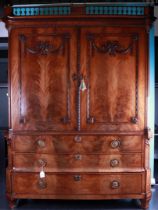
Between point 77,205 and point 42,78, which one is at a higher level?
Result: point 42,78

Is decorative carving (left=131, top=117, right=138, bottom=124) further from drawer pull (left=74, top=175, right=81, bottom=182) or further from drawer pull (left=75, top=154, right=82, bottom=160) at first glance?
drawer pull (left=74, top=175, right=81, bottom=182)

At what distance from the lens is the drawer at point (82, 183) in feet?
9.91

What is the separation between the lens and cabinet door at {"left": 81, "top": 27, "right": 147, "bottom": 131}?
295 centimetres

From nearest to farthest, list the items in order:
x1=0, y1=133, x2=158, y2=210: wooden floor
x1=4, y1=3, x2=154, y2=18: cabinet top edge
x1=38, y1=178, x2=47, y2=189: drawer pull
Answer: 1. x1=4, y1=3, x2=154, y2=18: cabinet top edge
2. x1=38, y1=178, x2=47, y2=189: drawer pull
3. x1=0, y1=133, x2=158, y2=210: wooden floor

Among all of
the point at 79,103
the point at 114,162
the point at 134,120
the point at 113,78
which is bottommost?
the point at 114,162

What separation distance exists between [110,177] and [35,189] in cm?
73

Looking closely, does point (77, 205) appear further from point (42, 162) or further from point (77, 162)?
point (42, 162)

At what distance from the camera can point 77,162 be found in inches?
119

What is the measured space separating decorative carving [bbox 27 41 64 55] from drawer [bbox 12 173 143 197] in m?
1.17

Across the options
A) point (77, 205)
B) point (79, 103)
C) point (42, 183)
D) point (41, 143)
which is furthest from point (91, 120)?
point (77, 205)

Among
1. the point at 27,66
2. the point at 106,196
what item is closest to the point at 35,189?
the point at 106,196

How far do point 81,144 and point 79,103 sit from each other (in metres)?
0.39

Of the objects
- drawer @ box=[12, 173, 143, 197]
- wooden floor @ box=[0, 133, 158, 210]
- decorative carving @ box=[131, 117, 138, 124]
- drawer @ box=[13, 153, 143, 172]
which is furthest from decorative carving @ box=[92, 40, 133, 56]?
wooden floor @ box=[0, 133, 158, 210]

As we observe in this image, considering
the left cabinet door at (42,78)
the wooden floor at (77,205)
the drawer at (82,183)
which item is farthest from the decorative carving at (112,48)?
the wooden floor at (77,205)
